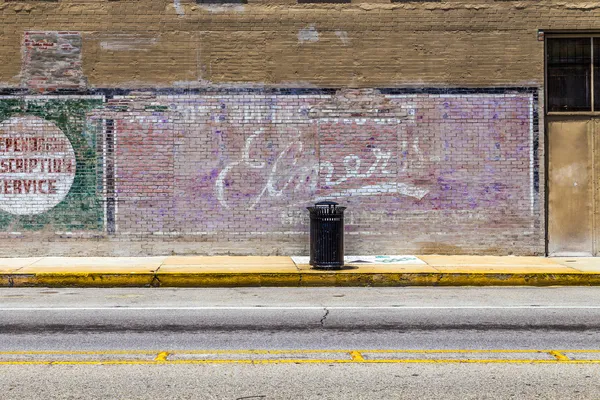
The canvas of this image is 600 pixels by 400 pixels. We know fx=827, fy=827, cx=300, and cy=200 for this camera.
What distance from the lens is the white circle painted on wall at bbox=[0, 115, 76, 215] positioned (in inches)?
653

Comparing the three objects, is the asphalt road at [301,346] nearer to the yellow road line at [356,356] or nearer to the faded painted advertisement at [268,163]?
the yellow road line at [356,356]

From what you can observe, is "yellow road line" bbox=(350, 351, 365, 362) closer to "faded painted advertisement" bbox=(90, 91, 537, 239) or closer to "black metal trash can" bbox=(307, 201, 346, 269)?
"black metal trash can" bbox=(307, 201, 346, 269)

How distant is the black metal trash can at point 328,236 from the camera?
14.3 meters

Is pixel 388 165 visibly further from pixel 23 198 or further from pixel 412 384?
pixel 412 384

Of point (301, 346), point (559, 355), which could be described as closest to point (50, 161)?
point (301, 346)

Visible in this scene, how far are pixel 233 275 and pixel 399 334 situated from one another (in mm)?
5361

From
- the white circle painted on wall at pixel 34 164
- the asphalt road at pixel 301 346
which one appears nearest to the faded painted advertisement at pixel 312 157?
the white circle painted on wall at pixel 34 164

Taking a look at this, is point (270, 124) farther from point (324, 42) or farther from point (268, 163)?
point (324, 42)

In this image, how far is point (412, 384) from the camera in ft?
22.0

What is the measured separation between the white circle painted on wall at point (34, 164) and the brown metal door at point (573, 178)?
32.1 ft

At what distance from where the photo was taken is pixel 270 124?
16.7 m

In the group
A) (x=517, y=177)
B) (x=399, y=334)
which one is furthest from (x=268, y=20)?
(x=399, y=334)

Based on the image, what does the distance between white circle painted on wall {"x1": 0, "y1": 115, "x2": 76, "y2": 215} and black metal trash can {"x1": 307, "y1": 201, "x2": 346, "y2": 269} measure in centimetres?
547

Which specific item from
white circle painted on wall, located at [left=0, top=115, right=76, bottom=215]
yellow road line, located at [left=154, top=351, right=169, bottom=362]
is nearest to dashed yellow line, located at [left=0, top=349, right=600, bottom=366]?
yellow road line, located at [left=154, top=351, right=169, bottom=362]
